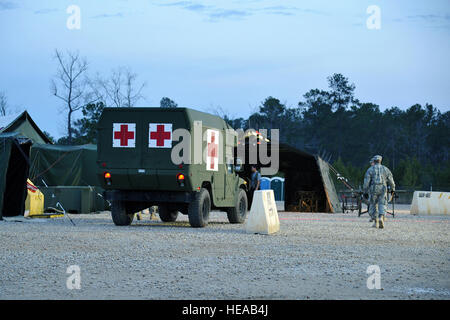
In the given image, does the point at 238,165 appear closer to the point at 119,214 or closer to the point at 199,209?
the point at 199,209

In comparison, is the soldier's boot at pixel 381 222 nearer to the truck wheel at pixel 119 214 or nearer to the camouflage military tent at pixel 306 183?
the truck wheel at pixel 119 214

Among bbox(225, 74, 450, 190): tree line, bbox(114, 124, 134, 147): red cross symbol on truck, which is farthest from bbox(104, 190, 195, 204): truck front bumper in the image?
bbox(225, 74, 450, 190): tree line

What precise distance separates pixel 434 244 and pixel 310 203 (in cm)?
1708

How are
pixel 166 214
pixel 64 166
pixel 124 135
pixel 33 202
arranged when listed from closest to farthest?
pixel 124 135 → pixel 166 214 → pixel 33 202 → pixel 64 166

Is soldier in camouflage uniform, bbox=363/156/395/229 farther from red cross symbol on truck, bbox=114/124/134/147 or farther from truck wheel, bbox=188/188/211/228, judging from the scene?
red cross symbol on truck, bbox=114/124/134/147

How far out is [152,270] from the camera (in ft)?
33.0

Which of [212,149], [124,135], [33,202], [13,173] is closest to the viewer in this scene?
[124,135]

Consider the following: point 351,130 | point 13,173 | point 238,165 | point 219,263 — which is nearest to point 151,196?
point 238,165

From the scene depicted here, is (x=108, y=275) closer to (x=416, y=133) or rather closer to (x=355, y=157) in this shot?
(x=355, y=157)

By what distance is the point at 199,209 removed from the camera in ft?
60.1

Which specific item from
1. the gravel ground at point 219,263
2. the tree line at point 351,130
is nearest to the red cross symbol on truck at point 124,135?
the gravel ground at point 219,263

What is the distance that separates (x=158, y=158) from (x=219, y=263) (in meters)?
7.27

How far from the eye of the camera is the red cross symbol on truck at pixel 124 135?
18.2m

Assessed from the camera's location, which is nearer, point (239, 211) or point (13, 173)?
point (239, 211)
